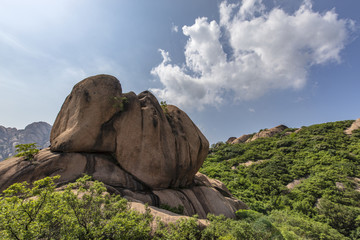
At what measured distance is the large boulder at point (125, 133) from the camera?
44.4ft

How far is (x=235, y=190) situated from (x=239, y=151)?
78.1 ft

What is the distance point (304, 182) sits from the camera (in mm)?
30344

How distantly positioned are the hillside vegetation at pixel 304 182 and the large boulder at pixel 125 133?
1106 centimetres

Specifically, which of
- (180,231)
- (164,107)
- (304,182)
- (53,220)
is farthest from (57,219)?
(304,182)

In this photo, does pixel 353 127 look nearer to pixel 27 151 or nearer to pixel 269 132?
pixel 269 132

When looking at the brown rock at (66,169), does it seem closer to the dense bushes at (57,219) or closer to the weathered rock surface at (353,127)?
the dense bushes at (57,219)

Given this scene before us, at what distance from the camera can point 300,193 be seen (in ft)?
Result: 88.2

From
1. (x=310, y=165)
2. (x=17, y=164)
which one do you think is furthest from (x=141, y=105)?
(x=310, y=165)

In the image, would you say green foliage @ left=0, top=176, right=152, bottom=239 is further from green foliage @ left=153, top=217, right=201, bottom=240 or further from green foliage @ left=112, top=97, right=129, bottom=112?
green foliage @ left=112, top=97, right=129, bottom=112

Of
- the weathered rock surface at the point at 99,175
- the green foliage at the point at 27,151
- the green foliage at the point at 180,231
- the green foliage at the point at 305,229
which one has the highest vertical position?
the green foliage at the point at 27,151

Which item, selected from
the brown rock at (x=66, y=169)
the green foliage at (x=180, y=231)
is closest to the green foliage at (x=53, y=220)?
the green foliage at (x=180, y=231)

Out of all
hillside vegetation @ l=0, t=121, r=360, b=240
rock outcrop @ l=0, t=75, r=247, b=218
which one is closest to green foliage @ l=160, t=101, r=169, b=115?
rock outcrop @ l=0, t=75, r=247, b=218

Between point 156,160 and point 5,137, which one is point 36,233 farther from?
point 5,137

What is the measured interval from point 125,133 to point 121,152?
1720mm
